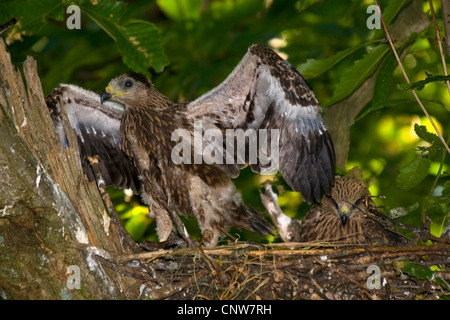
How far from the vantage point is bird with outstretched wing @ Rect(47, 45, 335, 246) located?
5.91 meters

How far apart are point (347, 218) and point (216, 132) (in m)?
1.57

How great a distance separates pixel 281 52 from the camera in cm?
762

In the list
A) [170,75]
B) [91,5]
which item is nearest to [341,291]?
[91,5]

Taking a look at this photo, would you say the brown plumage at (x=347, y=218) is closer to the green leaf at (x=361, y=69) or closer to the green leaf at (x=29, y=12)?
the green leaf at (x=361, y=69)

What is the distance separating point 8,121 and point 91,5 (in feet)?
4.72

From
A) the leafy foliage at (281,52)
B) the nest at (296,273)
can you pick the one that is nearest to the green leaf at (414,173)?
the leafy foliage at (281,52)

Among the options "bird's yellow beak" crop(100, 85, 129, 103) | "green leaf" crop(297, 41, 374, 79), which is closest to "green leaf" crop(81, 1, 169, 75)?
"bird's yellow beak" crop(100, 85, 129, 103)

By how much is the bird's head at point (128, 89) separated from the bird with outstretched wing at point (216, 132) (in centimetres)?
1

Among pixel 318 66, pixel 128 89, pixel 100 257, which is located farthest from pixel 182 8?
pixel 100 257

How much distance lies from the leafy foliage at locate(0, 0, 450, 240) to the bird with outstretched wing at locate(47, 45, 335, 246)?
1.47ft

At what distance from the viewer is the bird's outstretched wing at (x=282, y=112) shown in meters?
5.75

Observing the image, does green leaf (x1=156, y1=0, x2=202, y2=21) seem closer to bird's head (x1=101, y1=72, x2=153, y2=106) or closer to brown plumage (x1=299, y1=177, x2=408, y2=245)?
bird's head (x1=101, y1=72, x2=153, y2=106)

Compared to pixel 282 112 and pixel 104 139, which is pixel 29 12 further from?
pixel 282 112
